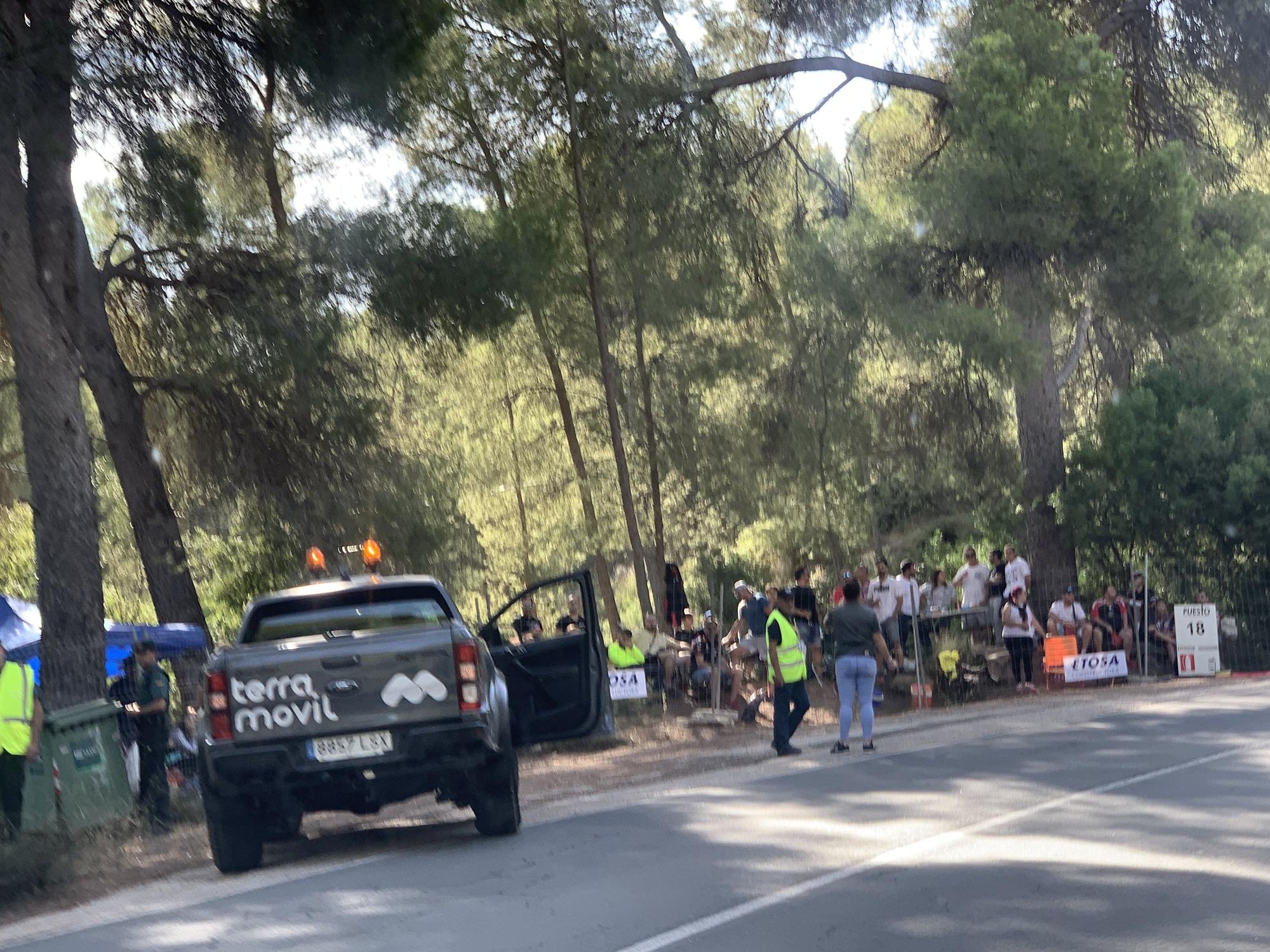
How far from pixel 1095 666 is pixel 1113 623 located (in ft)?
4.20

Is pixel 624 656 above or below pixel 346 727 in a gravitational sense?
below

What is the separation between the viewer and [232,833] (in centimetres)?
1030

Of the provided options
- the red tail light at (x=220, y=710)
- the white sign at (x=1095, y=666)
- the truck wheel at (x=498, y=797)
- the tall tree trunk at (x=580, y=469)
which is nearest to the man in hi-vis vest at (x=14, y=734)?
the red tail light at (x=220, y=710)

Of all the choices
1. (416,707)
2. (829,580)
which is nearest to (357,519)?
(416,707)

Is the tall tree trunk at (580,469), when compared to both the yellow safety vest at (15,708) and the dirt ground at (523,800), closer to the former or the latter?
the dirt ground at (523,800)

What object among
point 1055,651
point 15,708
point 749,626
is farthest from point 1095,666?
point 15,708

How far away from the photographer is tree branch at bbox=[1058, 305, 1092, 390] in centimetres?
2922

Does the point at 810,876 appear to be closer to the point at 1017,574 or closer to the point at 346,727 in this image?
the point at 346,727

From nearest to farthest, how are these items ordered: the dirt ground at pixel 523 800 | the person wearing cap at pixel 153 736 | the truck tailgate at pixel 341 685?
the truck tailgate at pixel 341 685
the dirt ground at pixel 523 800
the person wearing cap at pixel 153 736

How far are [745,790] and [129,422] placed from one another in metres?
10.7

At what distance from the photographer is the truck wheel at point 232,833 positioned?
10.2 metres

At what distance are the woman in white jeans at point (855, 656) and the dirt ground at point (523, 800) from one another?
3.52 ft

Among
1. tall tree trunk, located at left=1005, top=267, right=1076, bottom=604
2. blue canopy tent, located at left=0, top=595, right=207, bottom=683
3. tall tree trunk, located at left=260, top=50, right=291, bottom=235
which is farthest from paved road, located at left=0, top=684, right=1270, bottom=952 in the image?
tall tree trunk, located at left=1005, top=267, right=1076, bottom=604

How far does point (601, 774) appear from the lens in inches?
611
